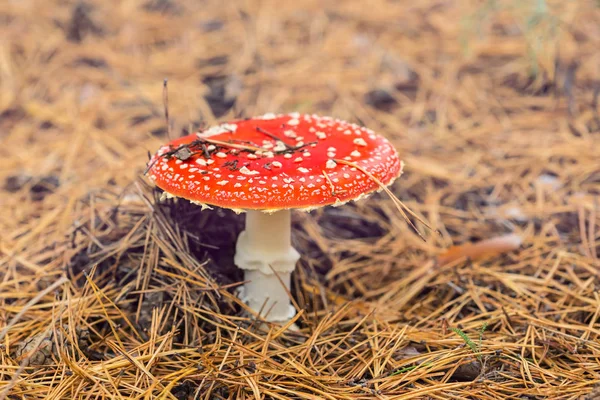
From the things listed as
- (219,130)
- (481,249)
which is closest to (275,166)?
(219,130)

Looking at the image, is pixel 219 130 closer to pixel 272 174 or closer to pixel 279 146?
pixel 279 146

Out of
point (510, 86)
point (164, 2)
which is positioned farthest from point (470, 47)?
point (164, 2)

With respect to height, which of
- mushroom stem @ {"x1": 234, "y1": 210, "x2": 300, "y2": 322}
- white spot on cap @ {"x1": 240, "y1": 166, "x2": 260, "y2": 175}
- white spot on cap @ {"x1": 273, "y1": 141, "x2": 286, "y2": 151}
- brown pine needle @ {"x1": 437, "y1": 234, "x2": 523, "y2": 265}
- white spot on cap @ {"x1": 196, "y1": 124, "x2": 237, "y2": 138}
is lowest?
brown pine needle @ {"x1": 437, "y1": 234, "x2": 523, "y2": 265}

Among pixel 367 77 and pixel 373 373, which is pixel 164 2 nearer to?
pixel 367 77

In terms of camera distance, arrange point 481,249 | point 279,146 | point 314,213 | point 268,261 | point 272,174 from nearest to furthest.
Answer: point 272,174 < point 279,146 < point 268,261 < point 481,249 < point 314,213

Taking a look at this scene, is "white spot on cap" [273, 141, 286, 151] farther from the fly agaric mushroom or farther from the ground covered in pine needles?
the ground covered in pine needles

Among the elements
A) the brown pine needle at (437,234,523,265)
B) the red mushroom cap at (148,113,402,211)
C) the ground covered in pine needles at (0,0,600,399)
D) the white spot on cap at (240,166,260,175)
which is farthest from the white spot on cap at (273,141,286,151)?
the brown pine needle at (437,234,523,265)
